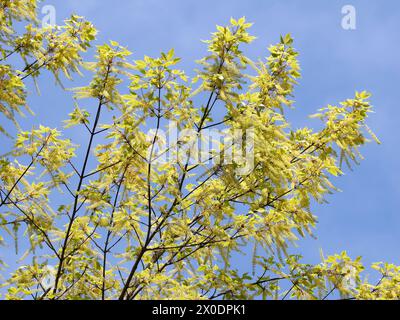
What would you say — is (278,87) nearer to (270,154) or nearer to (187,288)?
(270,154)

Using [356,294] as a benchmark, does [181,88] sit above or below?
above

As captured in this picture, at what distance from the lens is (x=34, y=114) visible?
10000mm

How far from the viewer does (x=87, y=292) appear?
10.3 metres

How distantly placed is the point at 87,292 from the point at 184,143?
3538mm

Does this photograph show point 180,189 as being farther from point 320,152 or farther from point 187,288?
point 320,152

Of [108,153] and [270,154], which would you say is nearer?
[270,154]

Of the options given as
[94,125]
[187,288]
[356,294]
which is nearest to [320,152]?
[356,294]
